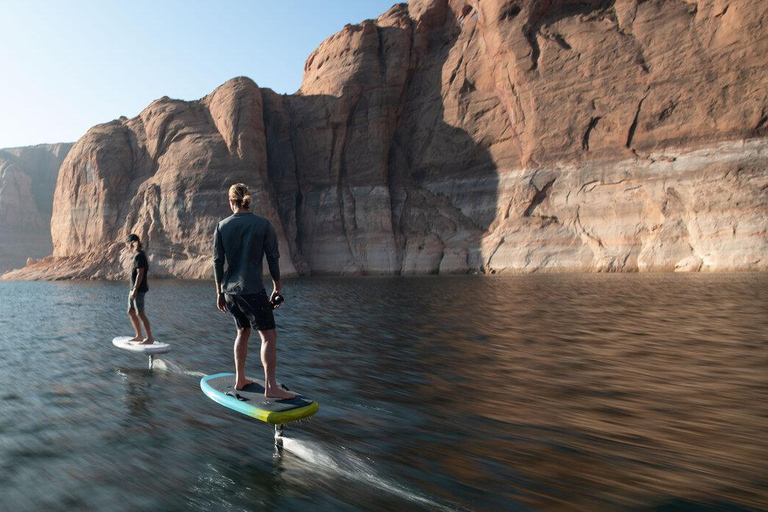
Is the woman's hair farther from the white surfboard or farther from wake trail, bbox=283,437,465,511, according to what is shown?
the white surfboard

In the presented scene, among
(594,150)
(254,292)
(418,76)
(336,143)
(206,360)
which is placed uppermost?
(418,76)

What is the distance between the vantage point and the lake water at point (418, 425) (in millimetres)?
3607

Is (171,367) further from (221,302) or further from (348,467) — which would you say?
(348,467)

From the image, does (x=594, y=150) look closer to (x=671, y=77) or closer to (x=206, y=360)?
(x=671, y=77)

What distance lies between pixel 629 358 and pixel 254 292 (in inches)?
234

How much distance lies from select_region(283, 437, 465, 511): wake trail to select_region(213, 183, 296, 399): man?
59cm

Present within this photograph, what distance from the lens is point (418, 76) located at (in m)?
50.5

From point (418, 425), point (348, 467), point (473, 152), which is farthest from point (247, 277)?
point (473, 152)

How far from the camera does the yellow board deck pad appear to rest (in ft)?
14.8

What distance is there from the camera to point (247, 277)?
5.09 metres

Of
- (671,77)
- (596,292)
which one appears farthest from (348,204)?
(596,292)

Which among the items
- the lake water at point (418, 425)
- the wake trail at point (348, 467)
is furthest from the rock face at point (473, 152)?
the wake trail at point (348, 467)

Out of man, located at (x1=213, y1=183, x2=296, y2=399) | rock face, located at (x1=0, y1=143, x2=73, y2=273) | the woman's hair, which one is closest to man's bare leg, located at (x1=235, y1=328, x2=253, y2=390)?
man, located at (x1=213, y1=183, x2=296, y2=399)

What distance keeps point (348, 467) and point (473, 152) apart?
4340cm
